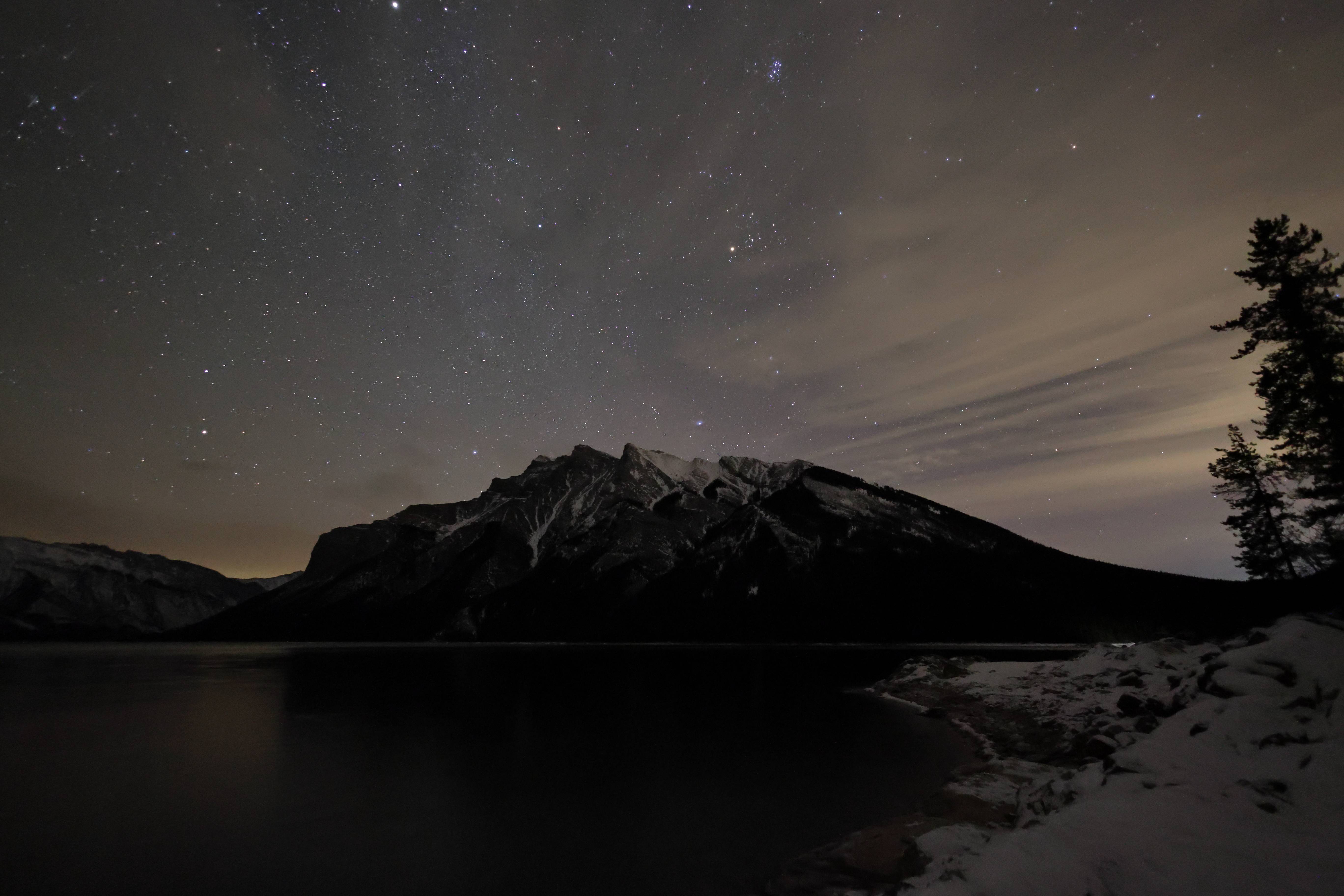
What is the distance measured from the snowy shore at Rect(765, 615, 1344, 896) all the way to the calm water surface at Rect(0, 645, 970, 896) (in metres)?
2.81

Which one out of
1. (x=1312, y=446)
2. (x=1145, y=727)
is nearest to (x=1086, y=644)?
(x=1312, y=446)

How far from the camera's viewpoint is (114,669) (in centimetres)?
11719

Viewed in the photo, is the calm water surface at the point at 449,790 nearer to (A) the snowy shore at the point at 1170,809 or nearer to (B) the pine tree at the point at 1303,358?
(A) the snowy shore at the point at 1170,809

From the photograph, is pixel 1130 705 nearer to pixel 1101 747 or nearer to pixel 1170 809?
pixel 1101 747

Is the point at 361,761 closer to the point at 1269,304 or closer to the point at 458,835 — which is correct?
the point at 458,835

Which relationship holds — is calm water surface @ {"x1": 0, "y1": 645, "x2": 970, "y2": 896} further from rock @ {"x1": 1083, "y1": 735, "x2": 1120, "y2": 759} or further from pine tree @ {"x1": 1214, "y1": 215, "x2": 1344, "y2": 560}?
pine tree @ {"x1": 1214, "y1": 215, "x2": 1344, "y2": 560}

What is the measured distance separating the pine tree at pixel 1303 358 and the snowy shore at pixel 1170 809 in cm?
1328

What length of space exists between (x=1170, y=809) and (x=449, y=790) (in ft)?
77.7

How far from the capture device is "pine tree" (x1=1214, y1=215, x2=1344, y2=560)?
2677 cm

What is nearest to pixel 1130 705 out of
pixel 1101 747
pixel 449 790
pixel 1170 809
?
pixel 1101 747

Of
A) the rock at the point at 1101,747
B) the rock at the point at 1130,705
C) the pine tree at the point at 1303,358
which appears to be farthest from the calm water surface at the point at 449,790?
the pine tree at the point at 1303,358

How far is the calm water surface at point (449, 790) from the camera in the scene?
51.6 ft

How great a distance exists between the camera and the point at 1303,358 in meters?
26.8

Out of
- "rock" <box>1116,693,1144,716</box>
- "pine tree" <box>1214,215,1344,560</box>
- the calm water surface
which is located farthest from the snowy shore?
"pine tree" <box>1214,215,1344,560</box>
